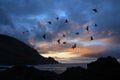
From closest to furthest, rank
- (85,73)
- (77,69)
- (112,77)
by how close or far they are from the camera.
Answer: (112,77) → (85,73) → (77,69)

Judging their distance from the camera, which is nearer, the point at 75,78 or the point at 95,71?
the point at 95,71

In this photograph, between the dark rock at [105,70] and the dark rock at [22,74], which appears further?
the dark rock at [22,74]

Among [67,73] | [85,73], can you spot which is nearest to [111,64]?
[85,73]

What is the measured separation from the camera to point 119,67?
34.1m

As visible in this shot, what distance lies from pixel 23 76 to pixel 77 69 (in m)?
6.96

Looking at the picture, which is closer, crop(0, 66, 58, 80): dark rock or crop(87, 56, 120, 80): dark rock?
crop(87, 56, 120, 80): dark rock

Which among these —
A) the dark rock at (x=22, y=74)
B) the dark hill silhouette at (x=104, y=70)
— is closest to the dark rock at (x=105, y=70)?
the dark hill silhouette at (x=104, y=70)

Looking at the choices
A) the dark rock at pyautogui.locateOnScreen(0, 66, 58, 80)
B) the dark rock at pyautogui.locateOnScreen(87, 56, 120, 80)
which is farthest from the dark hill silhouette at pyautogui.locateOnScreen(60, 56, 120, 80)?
the dark rock at pyautogui.locateOnScreen(0, 66, 58, 80)

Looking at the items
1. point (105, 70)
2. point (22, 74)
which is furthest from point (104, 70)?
point (22, 74)

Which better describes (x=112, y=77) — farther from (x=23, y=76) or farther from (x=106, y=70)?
Result: (x=23, y=76)

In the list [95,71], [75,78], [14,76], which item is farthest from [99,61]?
[14,76]

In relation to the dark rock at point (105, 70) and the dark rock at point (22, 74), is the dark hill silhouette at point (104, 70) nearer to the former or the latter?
the dark rock at point (105, 70)

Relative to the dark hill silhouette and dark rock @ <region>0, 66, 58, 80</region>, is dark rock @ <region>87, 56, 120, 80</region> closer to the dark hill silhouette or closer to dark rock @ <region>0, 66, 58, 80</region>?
the dark hill silhouette

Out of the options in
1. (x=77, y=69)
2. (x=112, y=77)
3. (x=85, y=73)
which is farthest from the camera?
(x=77, y=69)
